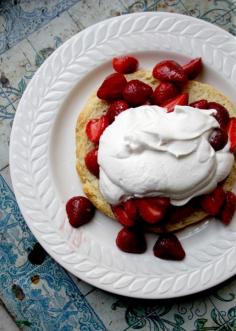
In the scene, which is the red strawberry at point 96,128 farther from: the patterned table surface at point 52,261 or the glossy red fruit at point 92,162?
the patterned table surface at point 52,261

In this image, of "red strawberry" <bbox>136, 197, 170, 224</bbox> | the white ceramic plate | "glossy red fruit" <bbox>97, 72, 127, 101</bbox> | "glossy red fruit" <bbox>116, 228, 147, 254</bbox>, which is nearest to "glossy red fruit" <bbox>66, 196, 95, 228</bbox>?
the white ceramic plate

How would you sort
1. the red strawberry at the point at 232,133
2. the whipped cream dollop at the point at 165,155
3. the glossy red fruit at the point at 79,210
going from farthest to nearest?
the glossy red fruit at the point at 79,210, the red strawberry at the point at 232,133, the whipped cream dollop at the point at 165,155

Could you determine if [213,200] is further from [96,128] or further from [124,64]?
[124,64]

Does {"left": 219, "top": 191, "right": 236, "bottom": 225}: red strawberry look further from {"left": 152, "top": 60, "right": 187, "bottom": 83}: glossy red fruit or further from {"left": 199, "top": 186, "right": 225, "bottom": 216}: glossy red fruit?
{"left": 152, "top": 60, "right": 187, "bottom": 83}: glossy red fruit

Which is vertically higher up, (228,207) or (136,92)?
(136,92)

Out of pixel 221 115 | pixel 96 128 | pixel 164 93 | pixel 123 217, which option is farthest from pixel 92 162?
pixel 221 115

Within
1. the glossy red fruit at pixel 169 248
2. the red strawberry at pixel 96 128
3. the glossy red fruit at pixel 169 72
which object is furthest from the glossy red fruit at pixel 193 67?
the glossy red fruit at pixel 169 248
